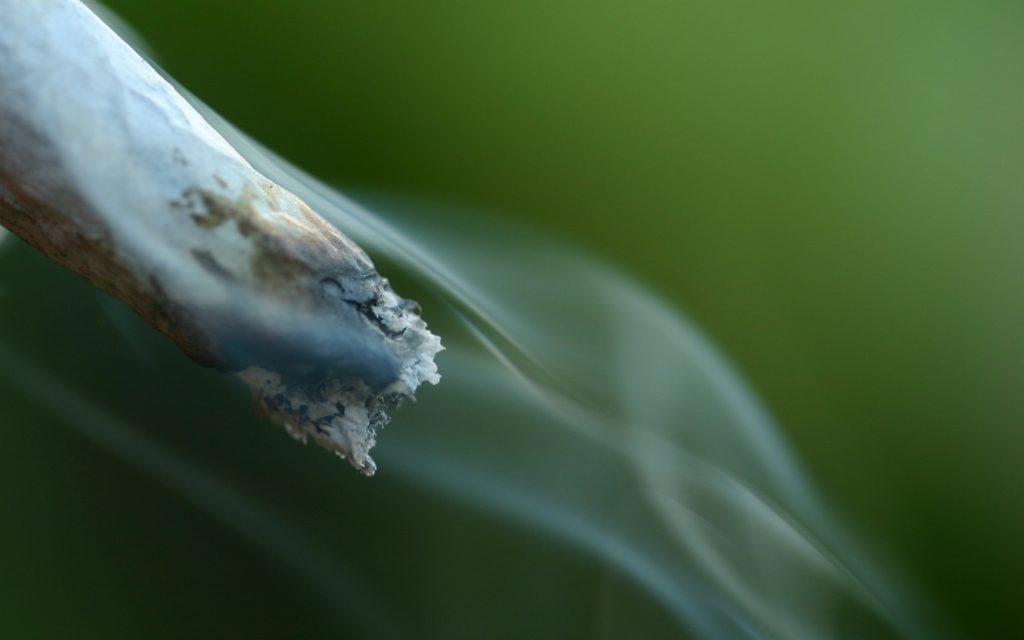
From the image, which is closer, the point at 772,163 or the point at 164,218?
the point at 164,218

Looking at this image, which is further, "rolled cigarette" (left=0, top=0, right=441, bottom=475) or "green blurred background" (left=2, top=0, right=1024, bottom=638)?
"green blurred background" (left=2, top=0, right=1024, bottom=638)

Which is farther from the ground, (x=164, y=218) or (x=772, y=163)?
(x=772, y=163)

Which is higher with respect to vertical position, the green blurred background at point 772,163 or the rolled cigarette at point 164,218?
the green blurred background at point 772,163

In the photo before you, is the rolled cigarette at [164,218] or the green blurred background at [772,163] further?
the green blurred background at [772,163]

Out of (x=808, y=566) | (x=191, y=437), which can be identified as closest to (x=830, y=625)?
(x=808, y=566)

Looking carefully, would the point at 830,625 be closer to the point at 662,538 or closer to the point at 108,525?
the point at 662,538
